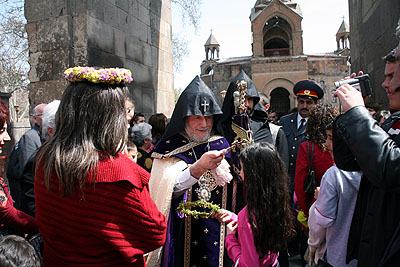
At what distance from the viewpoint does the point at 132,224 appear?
5.67 feet

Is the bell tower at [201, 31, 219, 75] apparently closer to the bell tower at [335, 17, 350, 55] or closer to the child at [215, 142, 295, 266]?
the bell tower at [335, 17, 350, 55]

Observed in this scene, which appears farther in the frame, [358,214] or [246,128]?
[246,128]

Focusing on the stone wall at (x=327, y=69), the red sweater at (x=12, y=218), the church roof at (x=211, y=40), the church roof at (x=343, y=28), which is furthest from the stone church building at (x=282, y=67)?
the red sweater at (x=12, y=218)

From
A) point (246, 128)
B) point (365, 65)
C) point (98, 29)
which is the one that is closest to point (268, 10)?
point (365, 65)

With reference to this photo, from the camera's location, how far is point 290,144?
185 inches

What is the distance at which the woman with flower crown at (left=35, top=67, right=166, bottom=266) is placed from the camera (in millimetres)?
1660

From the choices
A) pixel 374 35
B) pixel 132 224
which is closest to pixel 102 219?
pixel 132 224

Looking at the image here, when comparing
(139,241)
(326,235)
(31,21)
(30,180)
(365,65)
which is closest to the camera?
(139,241)

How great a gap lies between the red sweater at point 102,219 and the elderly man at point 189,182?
43.9 inches

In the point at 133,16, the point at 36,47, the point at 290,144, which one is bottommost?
the point at 290,144

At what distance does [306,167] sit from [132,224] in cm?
239

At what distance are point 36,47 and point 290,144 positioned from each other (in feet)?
13.2

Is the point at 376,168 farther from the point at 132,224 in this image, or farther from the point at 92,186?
the point at 92,186

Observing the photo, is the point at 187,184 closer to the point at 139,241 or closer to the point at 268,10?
the point at 139,241
